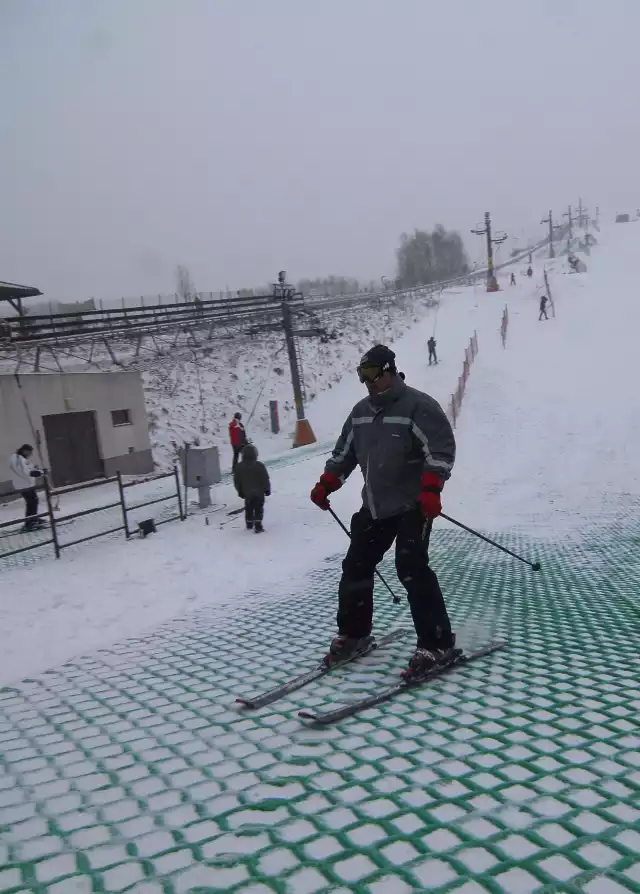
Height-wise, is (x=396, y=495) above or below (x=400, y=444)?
below

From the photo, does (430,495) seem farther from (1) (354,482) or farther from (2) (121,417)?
(2) (121,417)

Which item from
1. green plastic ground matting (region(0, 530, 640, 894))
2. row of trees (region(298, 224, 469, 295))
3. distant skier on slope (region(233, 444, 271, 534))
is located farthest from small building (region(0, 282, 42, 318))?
row of trees (region(298, 224, 469, 295))

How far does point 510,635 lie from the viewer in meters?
4.43

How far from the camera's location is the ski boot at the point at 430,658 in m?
3.39

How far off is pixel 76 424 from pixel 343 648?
14855 millimetres

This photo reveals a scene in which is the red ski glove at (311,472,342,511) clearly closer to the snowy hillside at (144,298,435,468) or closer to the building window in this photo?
the building window

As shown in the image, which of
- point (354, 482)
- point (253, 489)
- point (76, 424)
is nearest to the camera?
point (253, 489)

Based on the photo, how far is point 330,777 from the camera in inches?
98.0

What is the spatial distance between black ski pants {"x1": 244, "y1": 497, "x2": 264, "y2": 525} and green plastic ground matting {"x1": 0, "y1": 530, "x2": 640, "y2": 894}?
18.2ft

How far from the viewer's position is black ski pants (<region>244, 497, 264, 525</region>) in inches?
397

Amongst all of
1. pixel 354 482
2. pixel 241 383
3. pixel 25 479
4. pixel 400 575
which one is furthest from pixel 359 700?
pixel 241 383

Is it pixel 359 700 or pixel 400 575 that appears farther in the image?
pixel 400 575

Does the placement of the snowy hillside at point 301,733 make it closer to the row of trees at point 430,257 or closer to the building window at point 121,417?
the building window at point 121,417

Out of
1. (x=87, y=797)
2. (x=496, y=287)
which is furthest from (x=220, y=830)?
(x=496, y=287)
